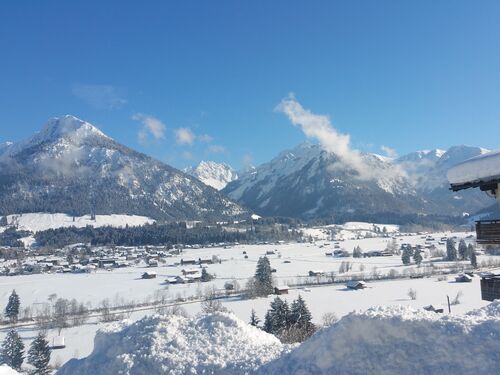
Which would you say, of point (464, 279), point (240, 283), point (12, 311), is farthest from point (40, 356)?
point (464, 279)

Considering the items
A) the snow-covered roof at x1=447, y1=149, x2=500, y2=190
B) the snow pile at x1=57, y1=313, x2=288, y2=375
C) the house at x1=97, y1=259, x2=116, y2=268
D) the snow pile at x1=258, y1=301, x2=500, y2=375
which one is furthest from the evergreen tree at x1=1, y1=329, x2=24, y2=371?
the house at x1=97, y1=259, x2=116, y2=268

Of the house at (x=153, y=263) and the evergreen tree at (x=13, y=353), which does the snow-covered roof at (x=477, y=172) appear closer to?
the evergreen tree at (x=13, y=353)

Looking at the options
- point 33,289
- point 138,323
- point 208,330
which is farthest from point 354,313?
point 33,289

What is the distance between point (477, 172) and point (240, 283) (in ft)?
304

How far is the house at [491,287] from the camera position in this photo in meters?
11.5

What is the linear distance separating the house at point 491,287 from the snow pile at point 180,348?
540cm

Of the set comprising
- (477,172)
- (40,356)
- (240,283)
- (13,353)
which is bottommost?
(13,353)

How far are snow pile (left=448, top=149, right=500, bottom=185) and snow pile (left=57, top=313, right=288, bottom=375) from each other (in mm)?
6009

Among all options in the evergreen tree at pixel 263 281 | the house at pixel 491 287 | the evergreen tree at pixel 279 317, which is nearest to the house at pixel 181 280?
the evergreen tree at pixel 263 281

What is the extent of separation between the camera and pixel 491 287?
11633 mm

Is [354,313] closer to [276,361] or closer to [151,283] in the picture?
[276,361]

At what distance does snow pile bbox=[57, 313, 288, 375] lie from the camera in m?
11.7

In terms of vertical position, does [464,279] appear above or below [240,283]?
above

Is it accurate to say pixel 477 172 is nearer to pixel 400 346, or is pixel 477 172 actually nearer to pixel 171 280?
pixel 400 346
